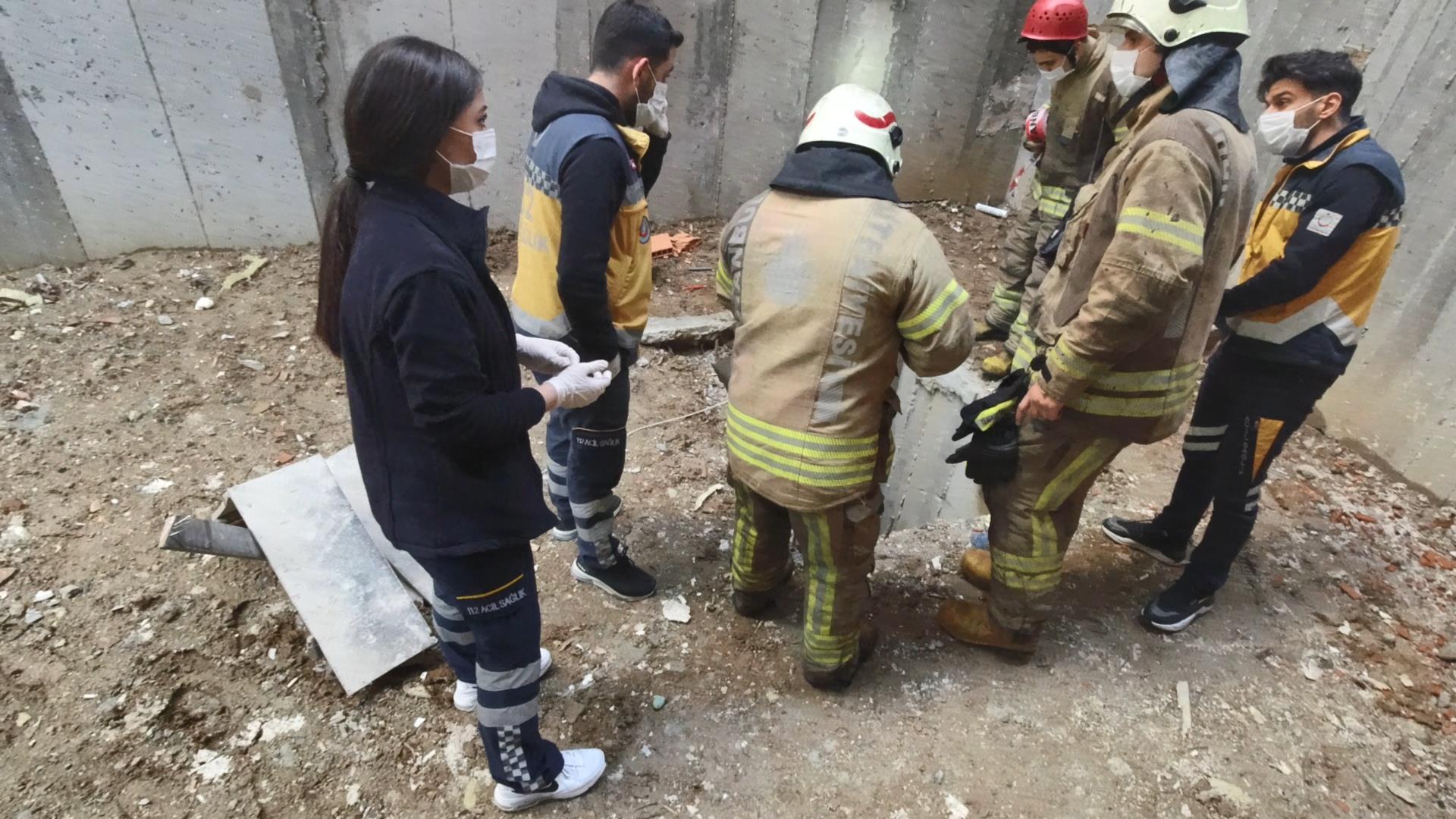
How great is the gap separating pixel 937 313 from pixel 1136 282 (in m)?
0.49

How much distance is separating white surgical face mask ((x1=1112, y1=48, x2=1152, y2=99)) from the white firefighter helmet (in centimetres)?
8

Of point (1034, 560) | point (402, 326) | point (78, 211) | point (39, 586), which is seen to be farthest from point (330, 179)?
point (1034, 560)

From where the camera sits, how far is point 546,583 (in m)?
2.87

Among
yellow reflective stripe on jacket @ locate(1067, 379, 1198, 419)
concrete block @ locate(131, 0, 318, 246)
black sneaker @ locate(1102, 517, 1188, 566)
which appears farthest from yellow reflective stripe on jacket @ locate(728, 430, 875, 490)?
concrete block @ locate(131, 0, 318, 246)

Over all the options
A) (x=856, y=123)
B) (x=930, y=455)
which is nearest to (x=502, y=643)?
(x=856, y=123)

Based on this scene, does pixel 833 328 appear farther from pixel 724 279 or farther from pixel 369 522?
pixel 369 522

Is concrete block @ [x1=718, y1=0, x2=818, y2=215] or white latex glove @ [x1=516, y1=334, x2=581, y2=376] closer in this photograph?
white latex glove @ [x1=516, y1=334, x2=581, y2=376]

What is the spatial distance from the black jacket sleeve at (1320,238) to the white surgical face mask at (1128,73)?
747 mm

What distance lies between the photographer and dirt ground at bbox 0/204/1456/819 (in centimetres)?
215

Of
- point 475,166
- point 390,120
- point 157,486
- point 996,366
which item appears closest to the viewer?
point 390,120

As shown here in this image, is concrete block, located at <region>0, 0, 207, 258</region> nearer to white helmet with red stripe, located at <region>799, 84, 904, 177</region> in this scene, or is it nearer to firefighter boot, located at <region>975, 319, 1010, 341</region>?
white helmet with red stripe, located at <region>799, 84, 904, 177</region>

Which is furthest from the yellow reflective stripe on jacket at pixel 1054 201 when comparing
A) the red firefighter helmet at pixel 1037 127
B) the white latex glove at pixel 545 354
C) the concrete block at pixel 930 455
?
the white latex glove at pixel 545 354

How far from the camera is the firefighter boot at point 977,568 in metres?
2.92

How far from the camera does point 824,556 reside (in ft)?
7.27
